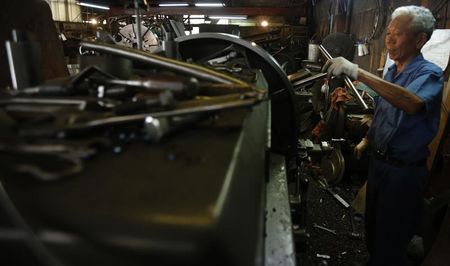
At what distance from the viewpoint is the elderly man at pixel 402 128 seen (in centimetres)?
188

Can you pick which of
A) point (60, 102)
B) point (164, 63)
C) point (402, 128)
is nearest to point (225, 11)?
point (402, 128)

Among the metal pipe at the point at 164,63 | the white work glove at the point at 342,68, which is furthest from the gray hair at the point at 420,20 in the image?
the metal pipe at the point at 164,63

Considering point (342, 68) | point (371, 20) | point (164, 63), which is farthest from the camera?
point (371, 20)

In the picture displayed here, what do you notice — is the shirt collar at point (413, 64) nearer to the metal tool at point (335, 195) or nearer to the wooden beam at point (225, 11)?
the metal tool at point (335, 195)

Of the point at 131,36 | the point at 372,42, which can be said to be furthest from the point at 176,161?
the point at 131,36

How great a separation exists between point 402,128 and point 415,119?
0.29 feet

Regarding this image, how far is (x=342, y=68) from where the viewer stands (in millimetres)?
2102

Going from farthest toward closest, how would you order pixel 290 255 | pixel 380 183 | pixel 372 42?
pixel 372 42
pixel 380 183
pixel 290 255

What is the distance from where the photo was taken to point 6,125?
0.67 meters

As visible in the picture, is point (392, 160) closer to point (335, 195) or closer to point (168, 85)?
point (335, 195)

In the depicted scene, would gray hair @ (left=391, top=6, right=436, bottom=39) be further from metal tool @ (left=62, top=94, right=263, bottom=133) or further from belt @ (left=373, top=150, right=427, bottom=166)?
metal tool @ (left=62, top=94, right=263, bottom=133)

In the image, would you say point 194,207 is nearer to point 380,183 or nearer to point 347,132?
point 380,183

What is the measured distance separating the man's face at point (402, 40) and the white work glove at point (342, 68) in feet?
0.88

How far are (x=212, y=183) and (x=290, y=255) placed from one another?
70 centimetres
